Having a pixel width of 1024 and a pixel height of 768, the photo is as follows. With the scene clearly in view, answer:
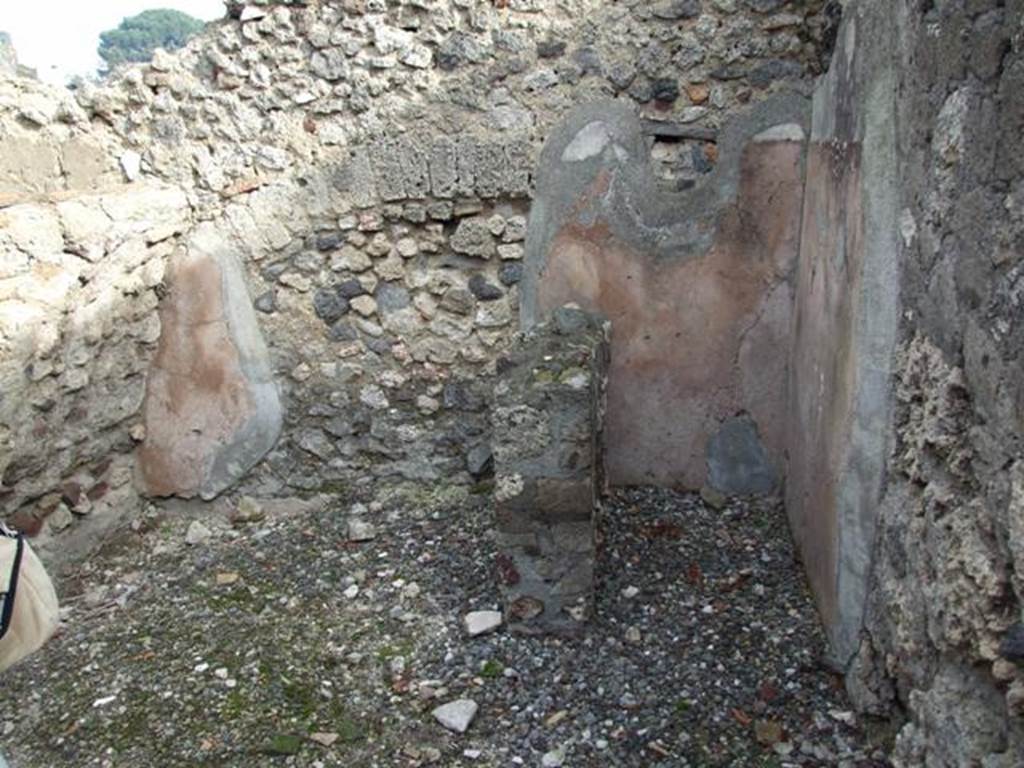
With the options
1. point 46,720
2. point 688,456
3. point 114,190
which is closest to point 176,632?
point 46,720

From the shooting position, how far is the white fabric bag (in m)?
1.91

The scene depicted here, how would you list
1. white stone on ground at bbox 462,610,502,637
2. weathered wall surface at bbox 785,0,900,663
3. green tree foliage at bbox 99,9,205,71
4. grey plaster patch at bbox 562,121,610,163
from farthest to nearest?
green tree foliage at bbox 99,9,205,71
grey plaster patch at bbox 562,121,610,163
white stone on ground at bbox 462,610,502,637
weathered wall surface at bbox 785,0,900,663

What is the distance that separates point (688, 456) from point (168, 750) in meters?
2.07

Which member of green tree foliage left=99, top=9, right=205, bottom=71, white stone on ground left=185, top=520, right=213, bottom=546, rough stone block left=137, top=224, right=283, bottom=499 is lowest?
white stone on ground left=185, top=520, right=213, bottom=546

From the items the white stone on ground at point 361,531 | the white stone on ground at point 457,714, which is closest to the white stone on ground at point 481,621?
the white stone on ground at point 457,714

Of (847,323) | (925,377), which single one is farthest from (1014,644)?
(847,323)

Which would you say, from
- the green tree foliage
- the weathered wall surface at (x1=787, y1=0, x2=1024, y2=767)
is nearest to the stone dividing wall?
the weathered wall surface at (x1=787, y1=0, x2=1024, y2=767)

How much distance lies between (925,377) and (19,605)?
1979 mm

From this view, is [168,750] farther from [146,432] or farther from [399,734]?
[146,432]

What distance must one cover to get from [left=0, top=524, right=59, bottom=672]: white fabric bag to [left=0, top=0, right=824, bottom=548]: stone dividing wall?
4.01 feet

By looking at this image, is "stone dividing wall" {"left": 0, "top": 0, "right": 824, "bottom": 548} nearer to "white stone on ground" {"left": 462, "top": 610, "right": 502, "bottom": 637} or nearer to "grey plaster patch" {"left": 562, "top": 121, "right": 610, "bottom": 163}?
"grey plaster patch" {"left": 562, "top": 121, "right": 610, "bottom": 163}

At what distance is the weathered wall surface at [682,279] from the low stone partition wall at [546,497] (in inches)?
29.4

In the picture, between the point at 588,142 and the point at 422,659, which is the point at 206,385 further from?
the point at 588,142

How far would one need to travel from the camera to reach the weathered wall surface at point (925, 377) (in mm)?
1521
